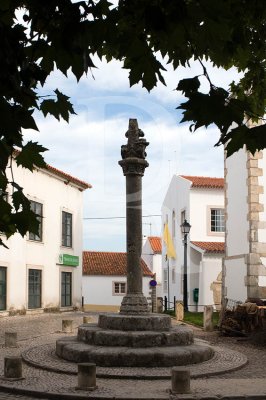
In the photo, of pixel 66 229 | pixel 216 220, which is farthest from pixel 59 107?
pixel 216 220

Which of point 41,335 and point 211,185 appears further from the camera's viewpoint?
point 211,185

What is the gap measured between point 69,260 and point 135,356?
1874cm

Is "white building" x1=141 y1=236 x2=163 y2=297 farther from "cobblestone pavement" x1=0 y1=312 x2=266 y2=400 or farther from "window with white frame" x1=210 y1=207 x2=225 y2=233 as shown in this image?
"cobblestone pavement" x1=0 y1=312 x2=266 y2=400

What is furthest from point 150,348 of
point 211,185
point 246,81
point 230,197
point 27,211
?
point 211,185

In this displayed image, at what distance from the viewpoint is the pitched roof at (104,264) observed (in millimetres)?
43062

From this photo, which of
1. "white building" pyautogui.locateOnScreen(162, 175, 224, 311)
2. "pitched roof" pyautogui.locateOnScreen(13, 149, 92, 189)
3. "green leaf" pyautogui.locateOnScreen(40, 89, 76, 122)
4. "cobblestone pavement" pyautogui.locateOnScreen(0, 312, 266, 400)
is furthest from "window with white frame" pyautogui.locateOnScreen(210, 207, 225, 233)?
"green leaf" pyautogui.locateOnScreen(40, 89, 76, 122)

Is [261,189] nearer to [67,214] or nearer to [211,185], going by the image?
[67,214]

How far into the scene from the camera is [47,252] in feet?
85.5

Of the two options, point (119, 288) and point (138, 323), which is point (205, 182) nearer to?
point (119, 288)

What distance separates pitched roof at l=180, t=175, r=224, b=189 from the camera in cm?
3322

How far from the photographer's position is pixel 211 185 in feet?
109

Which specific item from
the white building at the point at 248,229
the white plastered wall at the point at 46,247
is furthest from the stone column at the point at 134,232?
the white plastered wall at the point at 46,247

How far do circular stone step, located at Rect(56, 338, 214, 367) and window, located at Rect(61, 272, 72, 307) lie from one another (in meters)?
17.9

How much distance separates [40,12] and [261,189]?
53.4 feet
